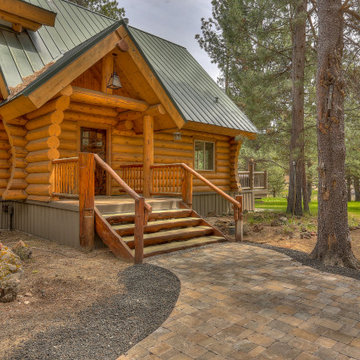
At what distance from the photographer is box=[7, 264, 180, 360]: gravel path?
268 centimetres

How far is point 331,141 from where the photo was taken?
18.8 feet

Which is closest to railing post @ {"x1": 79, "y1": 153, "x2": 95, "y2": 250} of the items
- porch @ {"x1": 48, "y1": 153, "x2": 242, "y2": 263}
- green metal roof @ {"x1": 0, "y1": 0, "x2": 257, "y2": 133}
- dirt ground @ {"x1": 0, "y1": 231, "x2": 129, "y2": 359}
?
porch @ {"x1": 48, "y1": 153, "x2": 242, "y2": 263}

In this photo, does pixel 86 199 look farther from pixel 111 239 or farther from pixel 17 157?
pixel 17 157

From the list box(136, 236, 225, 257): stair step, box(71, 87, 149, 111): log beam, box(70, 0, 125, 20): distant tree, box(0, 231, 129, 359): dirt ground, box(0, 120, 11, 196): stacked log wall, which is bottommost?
box(0, 231, 129, 359): dirt ground

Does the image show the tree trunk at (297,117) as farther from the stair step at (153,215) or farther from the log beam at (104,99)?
the log beam at (104,99)

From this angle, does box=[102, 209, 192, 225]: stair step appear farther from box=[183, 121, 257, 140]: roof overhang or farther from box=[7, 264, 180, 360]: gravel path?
box=[183, 121, 257, 140]: roof overhang

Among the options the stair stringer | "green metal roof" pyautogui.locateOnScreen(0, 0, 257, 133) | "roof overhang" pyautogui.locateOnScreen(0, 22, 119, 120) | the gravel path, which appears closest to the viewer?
the gravel path

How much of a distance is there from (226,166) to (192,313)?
412 inches

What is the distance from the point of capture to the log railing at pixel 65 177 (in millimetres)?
6723

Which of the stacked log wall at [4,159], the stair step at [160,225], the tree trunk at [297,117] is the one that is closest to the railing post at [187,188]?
the stair step at [160,225]

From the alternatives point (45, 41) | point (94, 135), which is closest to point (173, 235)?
point (94, 135)

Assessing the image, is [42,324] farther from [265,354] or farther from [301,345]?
[301,345]

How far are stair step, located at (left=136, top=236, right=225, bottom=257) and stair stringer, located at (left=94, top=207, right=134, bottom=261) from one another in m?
0.22

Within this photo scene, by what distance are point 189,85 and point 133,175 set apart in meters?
5.00
